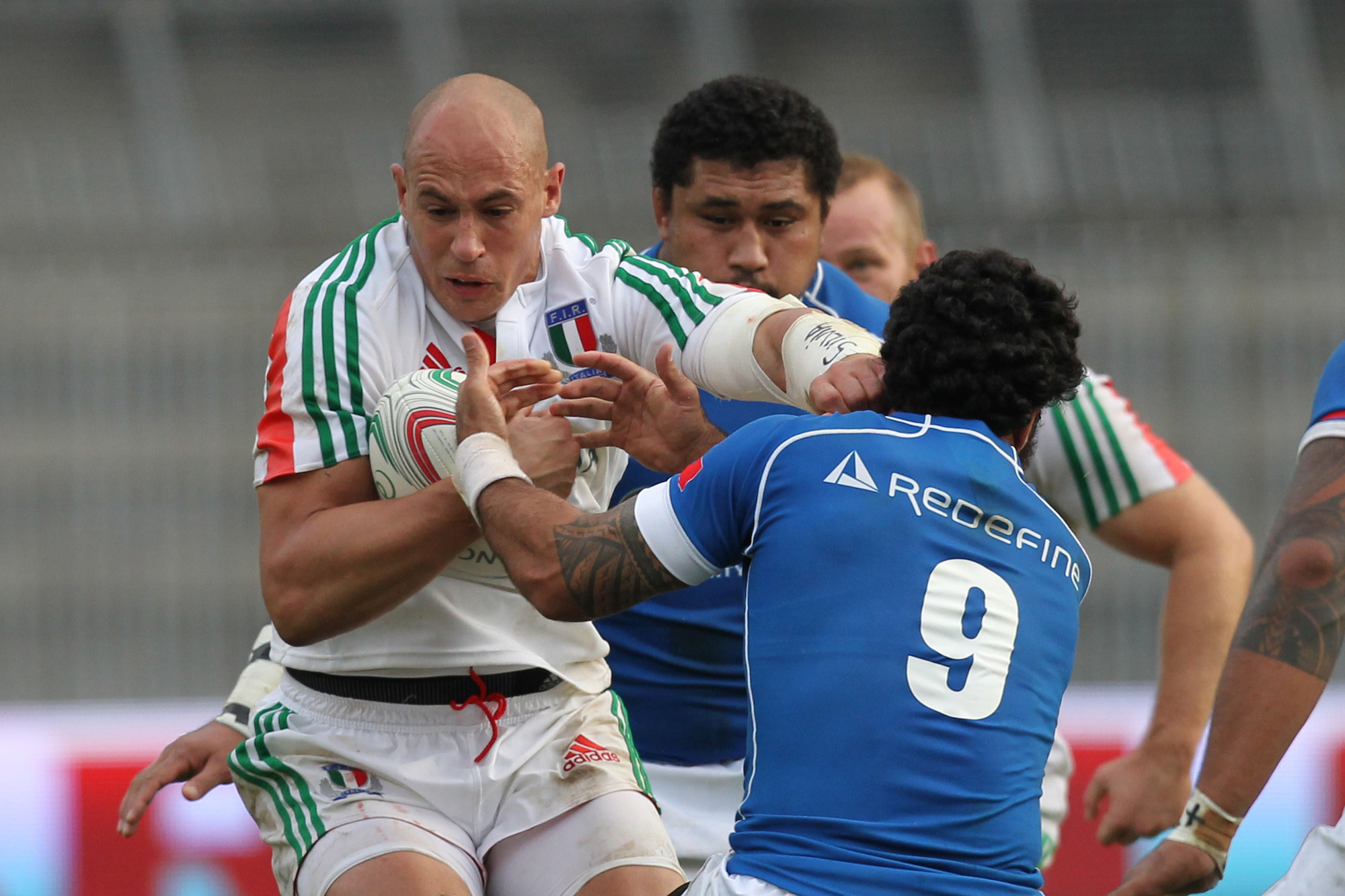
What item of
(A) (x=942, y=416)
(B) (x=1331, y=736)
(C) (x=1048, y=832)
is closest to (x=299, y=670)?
(A) (x=942, y=416)

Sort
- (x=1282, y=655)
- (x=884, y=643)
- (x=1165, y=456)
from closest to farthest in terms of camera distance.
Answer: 1. (x=884, y=643)
2. (x=1282, y=655)
3. (x=1165, y=456)

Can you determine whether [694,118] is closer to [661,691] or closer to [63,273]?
[661,691]

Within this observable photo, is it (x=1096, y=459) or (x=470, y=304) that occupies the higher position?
(x=470, y=304)

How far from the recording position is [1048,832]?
208 inches

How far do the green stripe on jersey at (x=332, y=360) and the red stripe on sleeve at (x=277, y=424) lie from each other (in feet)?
0.22

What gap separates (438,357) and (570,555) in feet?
2.57

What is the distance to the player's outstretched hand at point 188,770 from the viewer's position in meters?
3.77

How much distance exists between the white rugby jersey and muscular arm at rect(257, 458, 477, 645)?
0.25 ft

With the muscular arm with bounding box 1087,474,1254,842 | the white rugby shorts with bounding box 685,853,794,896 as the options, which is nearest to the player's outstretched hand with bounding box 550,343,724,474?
the white rugby shorts with bounding box 685,853,794,896

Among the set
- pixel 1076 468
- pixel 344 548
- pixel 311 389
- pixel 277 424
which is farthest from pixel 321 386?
pixel 1076 468

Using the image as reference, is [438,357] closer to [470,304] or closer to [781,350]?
[470,304]

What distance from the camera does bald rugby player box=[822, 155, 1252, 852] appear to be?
15.9 ft

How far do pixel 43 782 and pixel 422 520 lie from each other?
432 centimetres

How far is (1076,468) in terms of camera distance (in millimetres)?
5051
